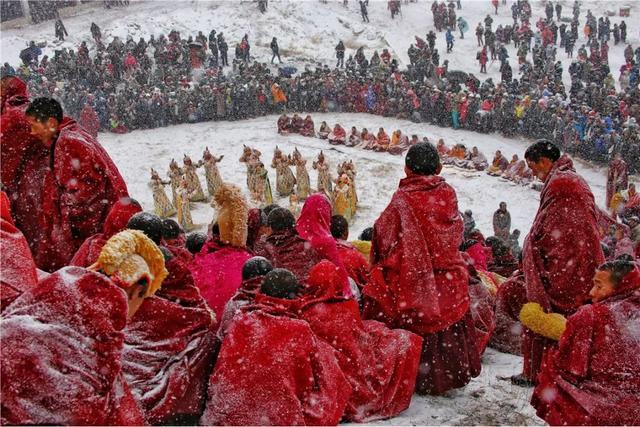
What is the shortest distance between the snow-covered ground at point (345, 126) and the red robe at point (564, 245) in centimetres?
67

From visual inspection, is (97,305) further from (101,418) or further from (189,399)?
(189,399)

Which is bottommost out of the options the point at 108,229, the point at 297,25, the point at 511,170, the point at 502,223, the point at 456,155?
the point at 502,223

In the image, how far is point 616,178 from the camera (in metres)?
12.8

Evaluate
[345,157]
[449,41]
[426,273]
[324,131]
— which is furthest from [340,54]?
[426,273]

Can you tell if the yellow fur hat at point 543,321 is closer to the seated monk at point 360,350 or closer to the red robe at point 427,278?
the red robe at point 427,278

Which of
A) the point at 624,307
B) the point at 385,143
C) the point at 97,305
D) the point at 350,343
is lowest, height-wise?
the point at 385,143

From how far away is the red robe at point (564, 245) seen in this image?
3.72m

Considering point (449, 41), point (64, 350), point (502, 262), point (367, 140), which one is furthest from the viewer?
point (449, 41)

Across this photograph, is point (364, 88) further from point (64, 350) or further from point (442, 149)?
point (64, 350)

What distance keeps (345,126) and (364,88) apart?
171cm

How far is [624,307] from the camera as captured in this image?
9.91ft

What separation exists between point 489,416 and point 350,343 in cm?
88

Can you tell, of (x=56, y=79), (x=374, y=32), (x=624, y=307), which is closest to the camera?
(x=624, y=307)

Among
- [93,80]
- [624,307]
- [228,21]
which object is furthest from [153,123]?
[624,307]
